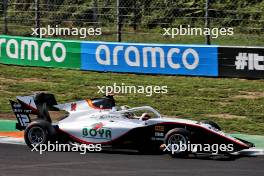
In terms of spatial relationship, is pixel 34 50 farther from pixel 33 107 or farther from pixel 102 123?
pixel 102 123

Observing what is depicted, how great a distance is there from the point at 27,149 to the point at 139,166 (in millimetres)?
2405

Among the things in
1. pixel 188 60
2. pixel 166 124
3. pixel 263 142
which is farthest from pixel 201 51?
pixel 166 124

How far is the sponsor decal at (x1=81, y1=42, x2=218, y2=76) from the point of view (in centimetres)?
1814

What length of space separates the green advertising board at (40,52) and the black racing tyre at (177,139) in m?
8.72

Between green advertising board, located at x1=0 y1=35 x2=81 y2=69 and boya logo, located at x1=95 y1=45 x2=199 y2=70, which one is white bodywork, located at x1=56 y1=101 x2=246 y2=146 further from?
green advertising board, located at x1=0 y1=35 x2=81 y2=69

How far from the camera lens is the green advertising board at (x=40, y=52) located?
19.8 meters

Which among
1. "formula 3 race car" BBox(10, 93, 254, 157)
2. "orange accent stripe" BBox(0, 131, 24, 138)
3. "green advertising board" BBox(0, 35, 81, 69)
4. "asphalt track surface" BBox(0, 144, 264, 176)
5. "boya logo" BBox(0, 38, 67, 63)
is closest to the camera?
"asphalt track surface" BBox(0, 144, 264, 176)

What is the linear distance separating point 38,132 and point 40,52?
8.42 m

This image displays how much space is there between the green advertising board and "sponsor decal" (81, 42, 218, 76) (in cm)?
38
